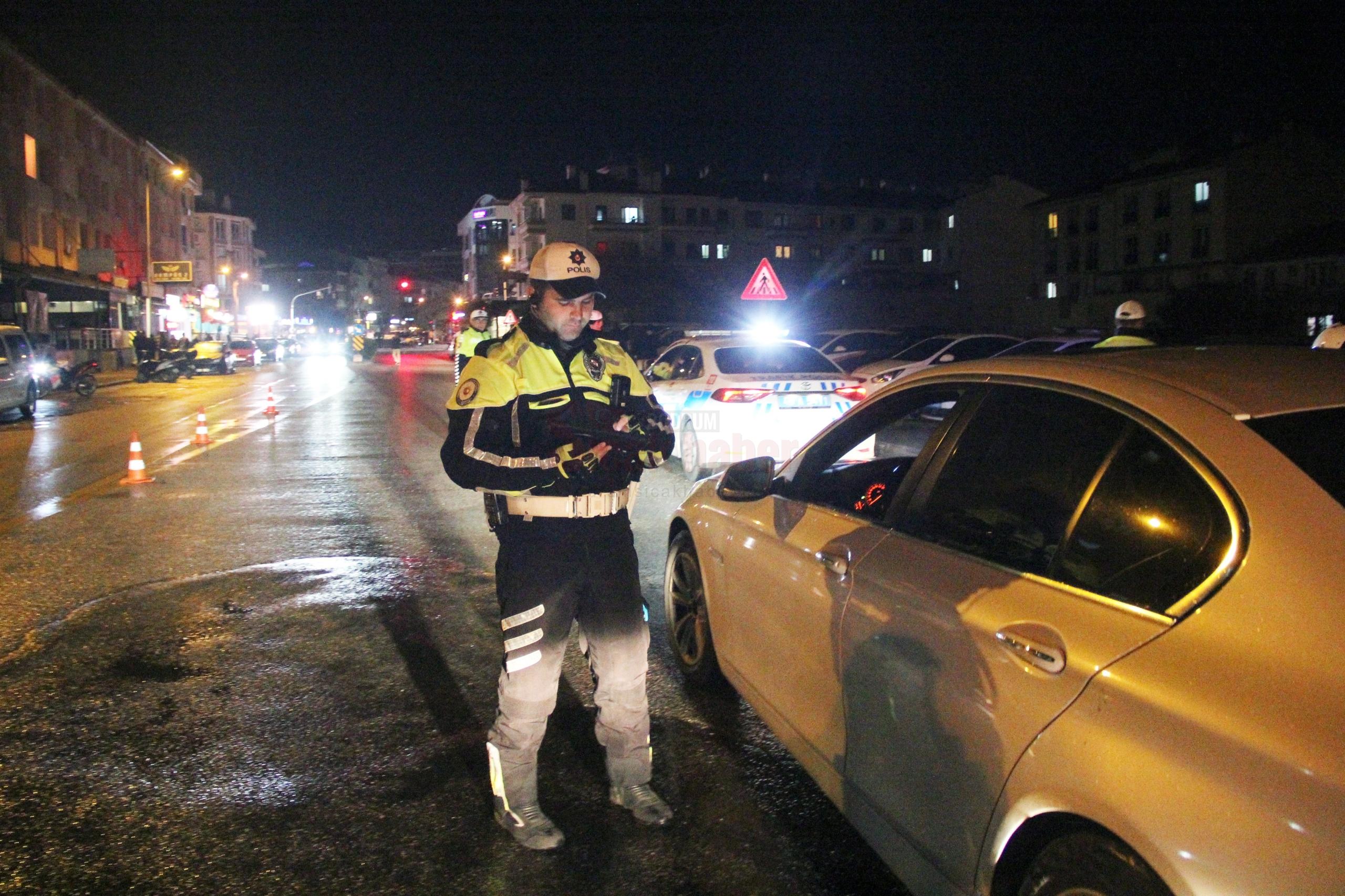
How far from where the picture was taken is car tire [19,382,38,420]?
68.8 feet

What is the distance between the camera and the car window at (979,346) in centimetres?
2081

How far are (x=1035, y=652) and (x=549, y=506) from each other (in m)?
1.62

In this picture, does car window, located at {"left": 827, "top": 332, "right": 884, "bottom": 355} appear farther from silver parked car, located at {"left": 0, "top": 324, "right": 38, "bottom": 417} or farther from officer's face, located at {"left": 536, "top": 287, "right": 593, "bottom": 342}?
officer's face, located at {"left": 536, "top": 287, "right": 593, "bottom": 342}

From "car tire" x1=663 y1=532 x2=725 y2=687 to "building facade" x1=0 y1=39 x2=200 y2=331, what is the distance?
114 ft

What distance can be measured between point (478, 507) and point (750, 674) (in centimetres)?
635

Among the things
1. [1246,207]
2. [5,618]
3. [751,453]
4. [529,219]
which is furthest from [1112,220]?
[5,618]

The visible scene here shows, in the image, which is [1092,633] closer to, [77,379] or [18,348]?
[18,348]

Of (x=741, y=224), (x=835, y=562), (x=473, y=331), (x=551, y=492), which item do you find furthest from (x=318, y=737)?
(x=741, y=224)

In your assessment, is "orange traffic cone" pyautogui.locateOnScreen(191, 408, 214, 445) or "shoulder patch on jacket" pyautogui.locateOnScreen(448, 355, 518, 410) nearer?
"shoulder patch on jacket" pyautogui.locateOnScreen(448, 355, 518, 410)

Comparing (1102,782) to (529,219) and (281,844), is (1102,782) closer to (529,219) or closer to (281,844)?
(281,844)

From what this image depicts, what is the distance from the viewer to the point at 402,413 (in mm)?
20844

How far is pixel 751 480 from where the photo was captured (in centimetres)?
400

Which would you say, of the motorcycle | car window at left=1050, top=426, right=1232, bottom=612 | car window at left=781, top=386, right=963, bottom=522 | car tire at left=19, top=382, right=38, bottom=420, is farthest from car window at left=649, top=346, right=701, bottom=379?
the motorcycle

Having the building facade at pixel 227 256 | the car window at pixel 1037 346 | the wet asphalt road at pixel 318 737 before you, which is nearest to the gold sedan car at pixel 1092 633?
the wet asphalt road at pixel 318 737
